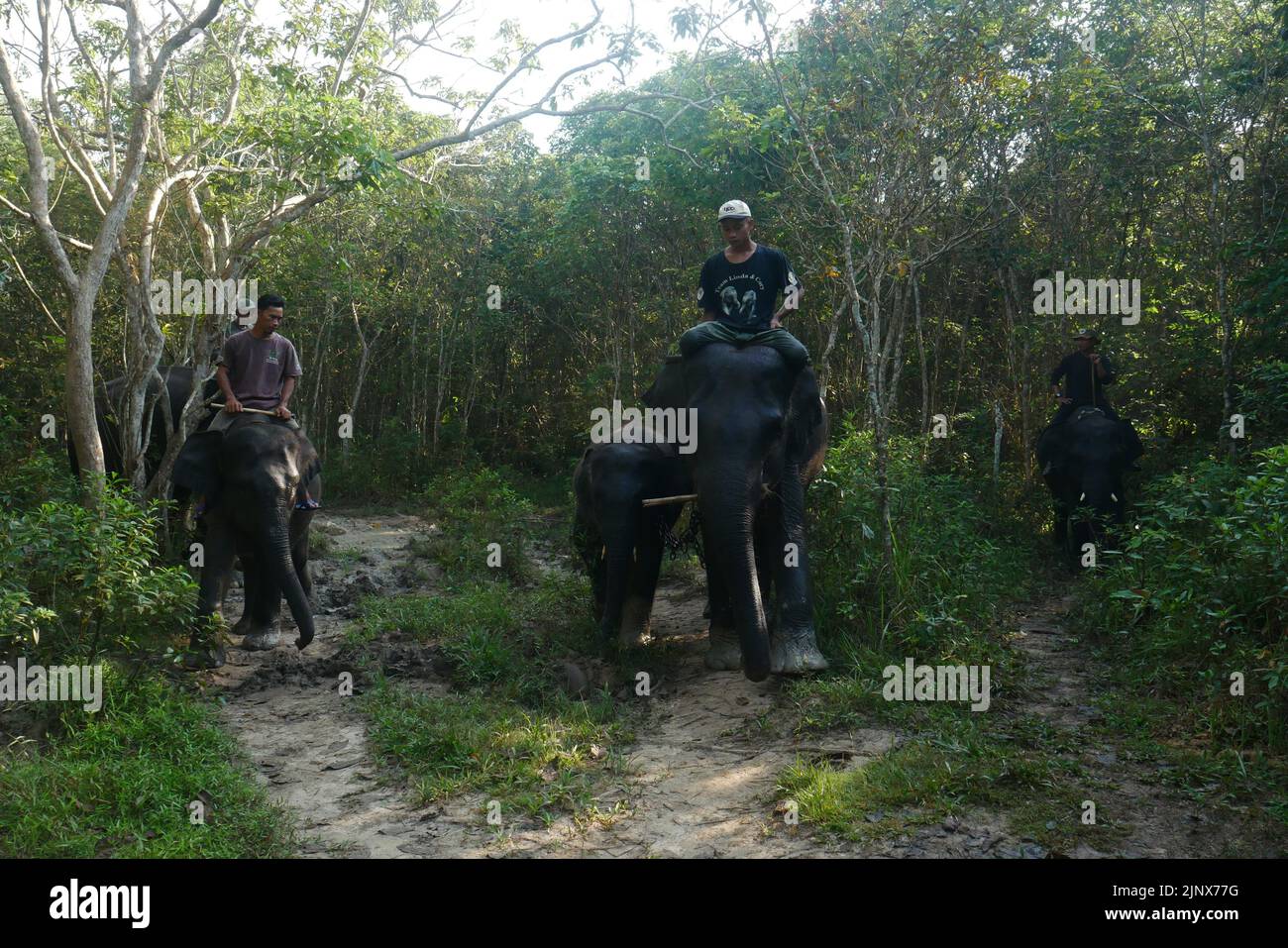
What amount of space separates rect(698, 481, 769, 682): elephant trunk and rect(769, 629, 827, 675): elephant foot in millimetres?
421

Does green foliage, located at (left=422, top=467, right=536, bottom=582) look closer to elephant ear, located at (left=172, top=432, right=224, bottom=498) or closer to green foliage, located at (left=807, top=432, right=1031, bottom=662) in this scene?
elephant ear, located at (left=172, top=432, right=224, bottom=498)

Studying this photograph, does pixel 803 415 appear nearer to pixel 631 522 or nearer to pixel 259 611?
pixel 631 522

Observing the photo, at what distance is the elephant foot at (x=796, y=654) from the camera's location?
658cm

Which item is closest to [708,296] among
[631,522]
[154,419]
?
[631,522]

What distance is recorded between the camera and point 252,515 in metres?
7.63

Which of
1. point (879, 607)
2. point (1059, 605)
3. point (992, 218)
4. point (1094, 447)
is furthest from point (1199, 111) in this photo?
point (879, 607)

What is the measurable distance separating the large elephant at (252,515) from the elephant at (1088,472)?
7.18 metres

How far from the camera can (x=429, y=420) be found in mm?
19750

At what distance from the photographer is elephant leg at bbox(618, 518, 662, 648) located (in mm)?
7730

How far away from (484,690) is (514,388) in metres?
14.5

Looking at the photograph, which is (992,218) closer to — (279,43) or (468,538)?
(468,538)

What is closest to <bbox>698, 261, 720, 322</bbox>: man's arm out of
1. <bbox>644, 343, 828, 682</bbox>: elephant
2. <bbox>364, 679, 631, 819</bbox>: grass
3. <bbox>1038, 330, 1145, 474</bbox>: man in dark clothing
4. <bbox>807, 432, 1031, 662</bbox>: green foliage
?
<bbox>644, 343, 828, 682</bbox>: elephant

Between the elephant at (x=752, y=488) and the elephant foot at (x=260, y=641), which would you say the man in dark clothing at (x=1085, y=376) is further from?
the elephant foot at (x=260, y=641)

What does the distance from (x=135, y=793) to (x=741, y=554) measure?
11.3 feet
